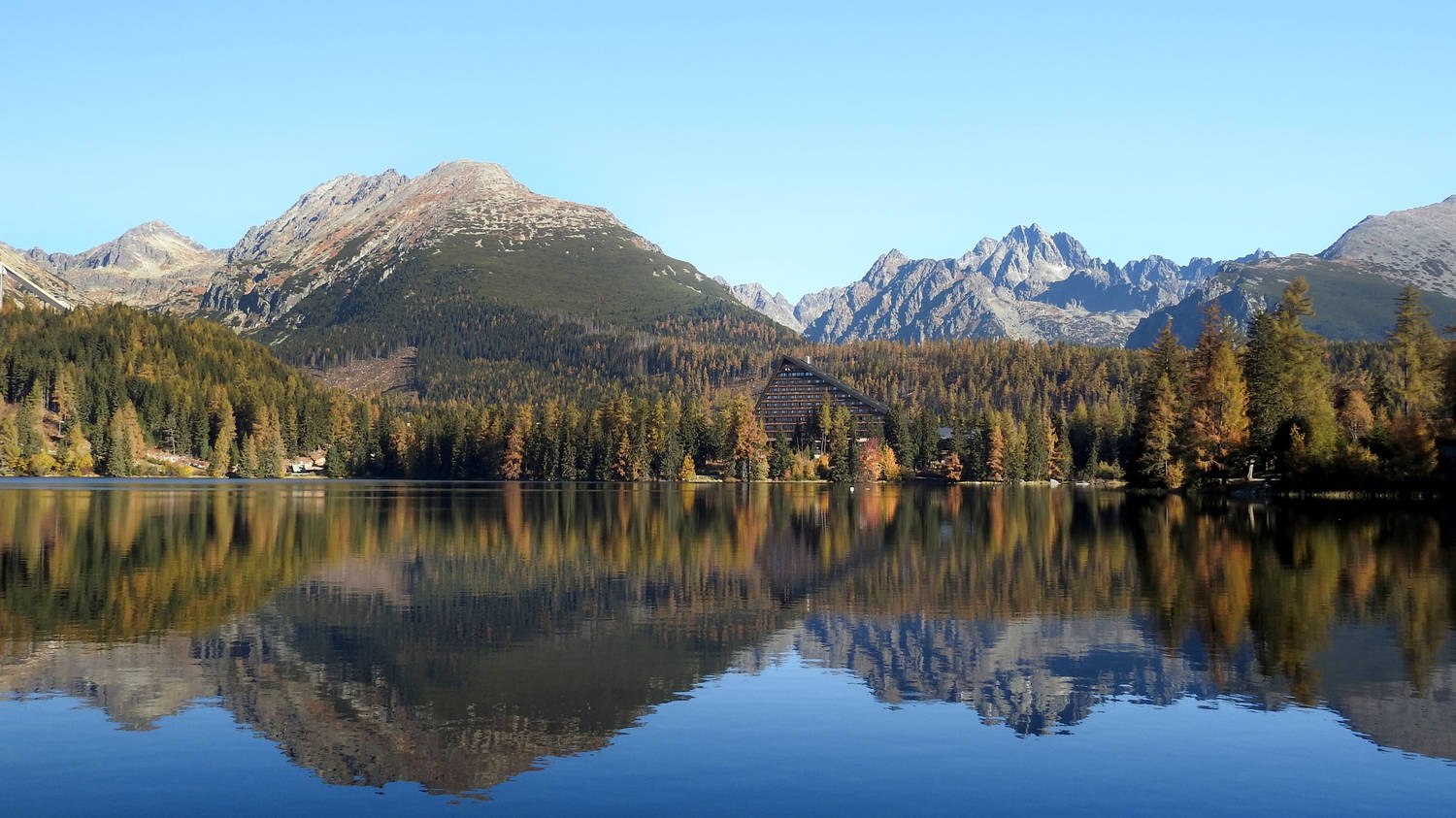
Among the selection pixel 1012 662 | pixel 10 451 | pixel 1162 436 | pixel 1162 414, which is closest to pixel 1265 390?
pixel 1162 414

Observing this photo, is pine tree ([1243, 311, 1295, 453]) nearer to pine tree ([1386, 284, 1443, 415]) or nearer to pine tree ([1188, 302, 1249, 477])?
pine tree ([1188, 302, 1249, 477])

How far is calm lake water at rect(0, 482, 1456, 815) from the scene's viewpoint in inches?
813

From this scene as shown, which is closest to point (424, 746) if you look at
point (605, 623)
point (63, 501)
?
point (605, 623)

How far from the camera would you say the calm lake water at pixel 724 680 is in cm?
2064

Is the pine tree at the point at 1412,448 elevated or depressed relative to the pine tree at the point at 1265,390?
depressed

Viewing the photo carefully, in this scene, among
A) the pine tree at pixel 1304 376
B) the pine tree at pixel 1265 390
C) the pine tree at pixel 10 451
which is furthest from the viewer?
the pine tree at pixel 10 451

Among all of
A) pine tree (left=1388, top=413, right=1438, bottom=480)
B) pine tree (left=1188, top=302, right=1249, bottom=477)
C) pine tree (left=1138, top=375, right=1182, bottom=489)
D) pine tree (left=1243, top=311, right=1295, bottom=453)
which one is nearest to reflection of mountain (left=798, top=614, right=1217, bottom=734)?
pine tree (left=1388, top=413, right=1438, bottom=480)

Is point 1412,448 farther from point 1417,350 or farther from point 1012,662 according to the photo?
point 1012,662

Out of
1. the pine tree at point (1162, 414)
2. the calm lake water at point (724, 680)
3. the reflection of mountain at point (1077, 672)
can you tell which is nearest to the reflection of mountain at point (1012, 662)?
the reflection of mountain at point (1077, 672)

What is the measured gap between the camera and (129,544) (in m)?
61.8

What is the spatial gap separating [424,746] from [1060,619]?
24.3 m

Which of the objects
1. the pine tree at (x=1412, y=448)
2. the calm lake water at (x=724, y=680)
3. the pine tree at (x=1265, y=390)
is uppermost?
the pine tree at (x=1265, y=390)

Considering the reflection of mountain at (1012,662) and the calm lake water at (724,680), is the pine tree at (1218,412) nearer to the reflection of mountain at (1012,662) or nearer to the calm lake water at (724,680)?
the calm lake water at (724,680)

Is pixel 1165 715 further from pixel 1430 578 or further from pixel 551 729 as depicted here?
pixel 1430 578
